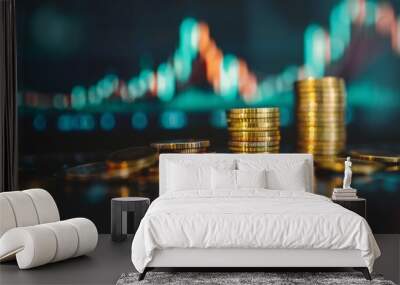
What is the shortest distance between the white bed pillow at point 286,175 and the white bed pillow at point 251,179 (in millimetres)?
128

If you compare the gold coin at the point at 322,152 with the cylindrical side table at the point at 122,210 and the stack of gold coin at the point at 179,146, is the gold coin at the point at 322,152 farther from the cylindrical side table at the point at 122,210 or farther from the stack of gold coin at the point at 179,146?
the cylindrical side table at the point at 122,210

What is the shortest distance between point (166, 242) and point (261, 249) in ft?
2.50

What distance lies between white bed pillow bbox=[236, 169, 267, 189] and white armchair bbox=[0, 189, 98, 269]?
5.56 feet

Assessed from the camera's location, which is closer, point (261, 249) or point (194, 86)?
point (261, 249)

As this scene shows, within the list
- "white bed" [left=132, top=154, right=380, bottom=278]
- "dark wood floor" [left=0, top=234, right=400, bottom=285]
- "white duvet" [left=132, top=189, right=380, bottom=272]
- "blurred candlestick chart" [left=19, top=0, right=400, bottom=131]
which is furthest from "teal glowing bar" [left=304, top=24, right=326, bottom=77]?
"white duvet" [left=132, top=189, right=380, bottom=272]

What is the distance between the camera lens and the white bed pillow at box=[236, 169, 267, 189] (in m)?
7.18

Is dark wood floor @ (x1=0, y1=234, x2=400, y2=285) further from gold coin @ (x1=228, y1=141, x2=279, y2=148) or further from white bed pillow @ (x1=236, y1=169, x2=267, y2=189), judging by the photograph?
gold coin @ (x1=228, y1=141, x2=279, y2=148)

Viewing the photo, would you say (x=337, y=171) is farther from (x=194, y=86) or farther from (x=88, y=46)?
(x=88, y=46)

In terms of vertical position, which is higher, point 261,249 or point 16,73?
point 16,73

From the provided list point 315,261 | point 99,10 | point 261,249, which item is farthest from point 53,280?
point 99,10

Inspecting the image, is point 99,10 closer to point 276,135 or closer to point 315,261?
point 276,135

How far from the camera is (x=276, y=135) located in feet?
26.7

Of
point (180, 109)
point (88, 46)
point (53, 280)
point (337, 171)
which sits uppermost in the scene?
point (88, 46)

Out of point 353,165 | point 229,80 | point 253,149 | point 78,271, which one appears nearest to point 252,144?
point 253,149
